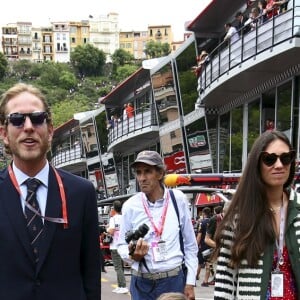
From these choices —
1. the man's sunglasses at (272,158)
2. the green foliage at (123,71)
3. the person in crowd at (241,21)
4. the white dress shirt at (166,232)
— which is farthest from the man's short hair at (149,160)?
the green foliage at (123,71)

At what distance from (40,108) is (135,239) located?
2528 mm

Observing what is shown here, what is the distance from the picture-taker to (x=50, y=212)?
3086 millimetres

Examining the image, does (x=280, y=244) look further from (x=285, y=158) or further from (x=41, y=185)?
(x=41, y=185)

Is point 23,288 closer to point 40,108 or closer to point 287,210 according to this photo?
point 40,108

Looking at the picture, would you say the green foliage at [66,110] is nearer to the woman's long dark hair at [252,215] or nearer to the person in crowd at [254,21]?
the person in crowd at [254,21]

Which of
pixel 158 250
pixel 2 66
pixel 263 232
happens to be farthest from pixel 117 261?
pixel 2 66

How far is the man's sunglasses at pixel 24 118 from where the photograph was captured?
121 inches

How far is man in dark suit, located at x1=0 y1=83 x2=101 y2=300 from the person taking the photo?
2.97 m

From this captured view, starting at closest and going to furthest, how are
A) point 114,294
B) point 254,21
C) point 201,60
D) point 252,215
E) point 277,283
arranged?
point 277,283, point 252,215, point 114,294, point 254,21, point 201,60

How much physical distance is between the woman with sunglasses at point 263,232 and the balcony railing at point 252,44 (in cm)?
1284

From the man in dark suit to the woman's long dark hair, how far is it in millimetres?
741

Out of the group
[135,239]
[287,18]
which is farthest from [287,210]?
[287,18]

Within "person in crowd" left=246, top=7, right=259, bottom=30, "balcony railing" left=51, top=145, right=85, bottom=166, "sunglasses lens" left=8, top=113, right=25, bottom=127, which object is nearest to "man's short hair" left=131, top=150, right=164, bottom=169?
"sunglasses lens" left=8, top=113, right=25, bottom=127

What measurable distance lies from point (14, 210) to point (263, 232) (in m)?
1.28
